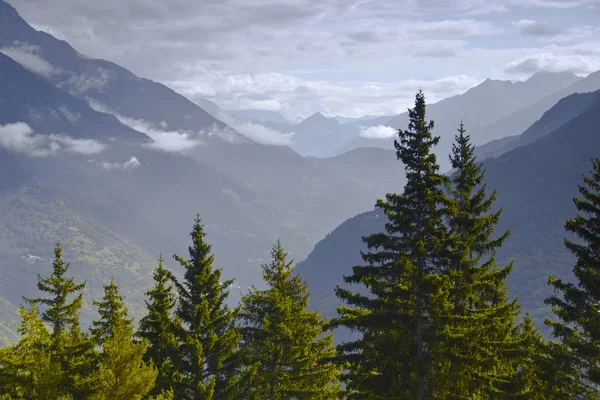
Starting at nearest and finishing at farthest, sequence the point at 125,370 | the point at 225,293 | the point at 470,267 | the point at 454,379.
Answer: the point at 125,370 → the point at 454,379 → the point at 470,267 → the point at 225,293

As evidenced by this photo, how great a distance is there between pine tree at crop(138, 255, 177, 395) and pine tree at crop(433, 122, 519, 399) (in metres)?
12.7

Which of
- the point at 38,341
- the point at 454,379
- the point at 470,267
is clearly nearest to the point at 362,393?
the point at 454,379

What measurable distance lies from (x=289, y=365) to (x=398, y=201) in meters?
12.0

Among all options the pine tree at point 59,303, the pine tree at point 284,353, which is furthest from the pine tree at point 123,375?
the pine tree at point 59,303

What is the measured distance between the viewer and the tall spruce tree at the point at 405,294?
22.8 metres

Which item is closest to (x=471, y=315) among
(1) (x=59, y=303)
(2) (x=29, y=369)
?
(2) (x=29, y=369)

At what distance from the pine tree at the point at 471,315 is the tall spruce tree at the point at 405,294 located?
71 cm

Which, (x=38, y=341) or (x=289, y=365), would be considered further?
(x=289, y=365)

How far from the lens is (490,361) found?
957 inches

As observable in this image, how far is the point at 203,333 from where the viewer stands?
2841cm

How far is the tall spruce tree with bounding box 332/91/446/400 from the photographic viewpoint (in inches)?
898

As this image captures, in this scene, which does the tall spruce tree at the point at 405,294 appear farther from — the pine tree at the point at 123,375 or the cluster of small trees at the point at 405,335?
the pine tree at the point at 123,375

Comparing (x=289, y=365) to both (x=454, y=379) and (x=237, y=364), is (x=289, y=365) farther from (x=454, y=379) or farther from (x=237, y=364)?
(x=454, y=379)

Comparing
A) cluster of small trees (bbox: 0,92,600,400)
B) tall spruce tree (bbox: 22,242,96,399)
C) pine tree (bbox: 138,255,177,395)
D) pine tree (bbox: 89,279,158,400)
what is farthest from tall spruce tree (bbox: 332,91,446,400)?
tall spruce tree (bbox: 22,242,96,399)
